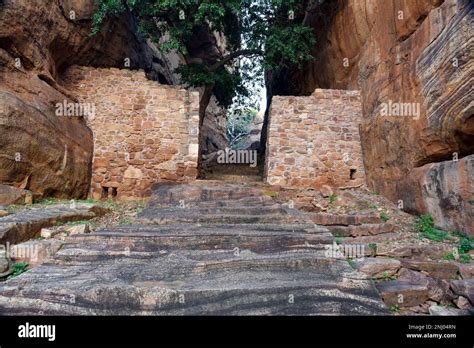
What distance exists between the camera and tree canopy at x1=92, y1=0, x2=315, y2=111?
7.50 metres

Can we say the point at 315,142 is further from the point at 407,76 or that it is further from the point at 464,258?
the point at 464,258

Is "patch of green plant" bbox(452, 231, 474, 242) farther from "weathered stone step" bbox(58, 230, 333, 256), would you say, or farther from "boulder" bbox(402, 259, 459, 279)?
"weathered stone step" bbox(58, 230, 333, 256)

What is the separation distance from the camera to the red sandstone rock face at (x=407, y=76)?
13.1 ft

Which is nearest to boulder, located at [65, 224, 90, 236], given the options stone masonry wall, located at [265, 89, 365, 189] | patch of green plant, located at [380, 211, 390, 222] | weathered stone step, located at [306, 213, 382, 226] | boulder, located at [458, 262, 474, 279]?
weathered stone step, located at [306, 213, 382, 226]

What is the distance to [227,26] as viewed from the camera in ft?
31.1

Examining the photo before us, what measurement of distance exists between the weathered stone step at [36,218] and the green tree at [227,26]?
4.39 metres

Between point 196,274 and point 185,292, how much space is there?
0.38 m

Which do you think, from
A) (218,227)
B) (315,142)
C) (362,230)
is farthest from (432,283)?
(315,142)

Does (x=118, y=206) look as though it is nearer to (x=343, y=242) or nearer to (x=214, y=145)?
(x=343, y=242)

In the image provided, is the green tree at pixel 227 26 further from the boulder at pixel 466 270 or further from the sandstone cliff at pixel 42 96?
the boulder at pixel 466 270

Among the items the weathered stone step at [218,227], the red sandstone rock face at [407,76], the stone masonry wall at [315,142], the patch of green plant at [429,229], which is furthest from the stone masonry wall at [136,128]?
the patch of green plant at [429,229]
